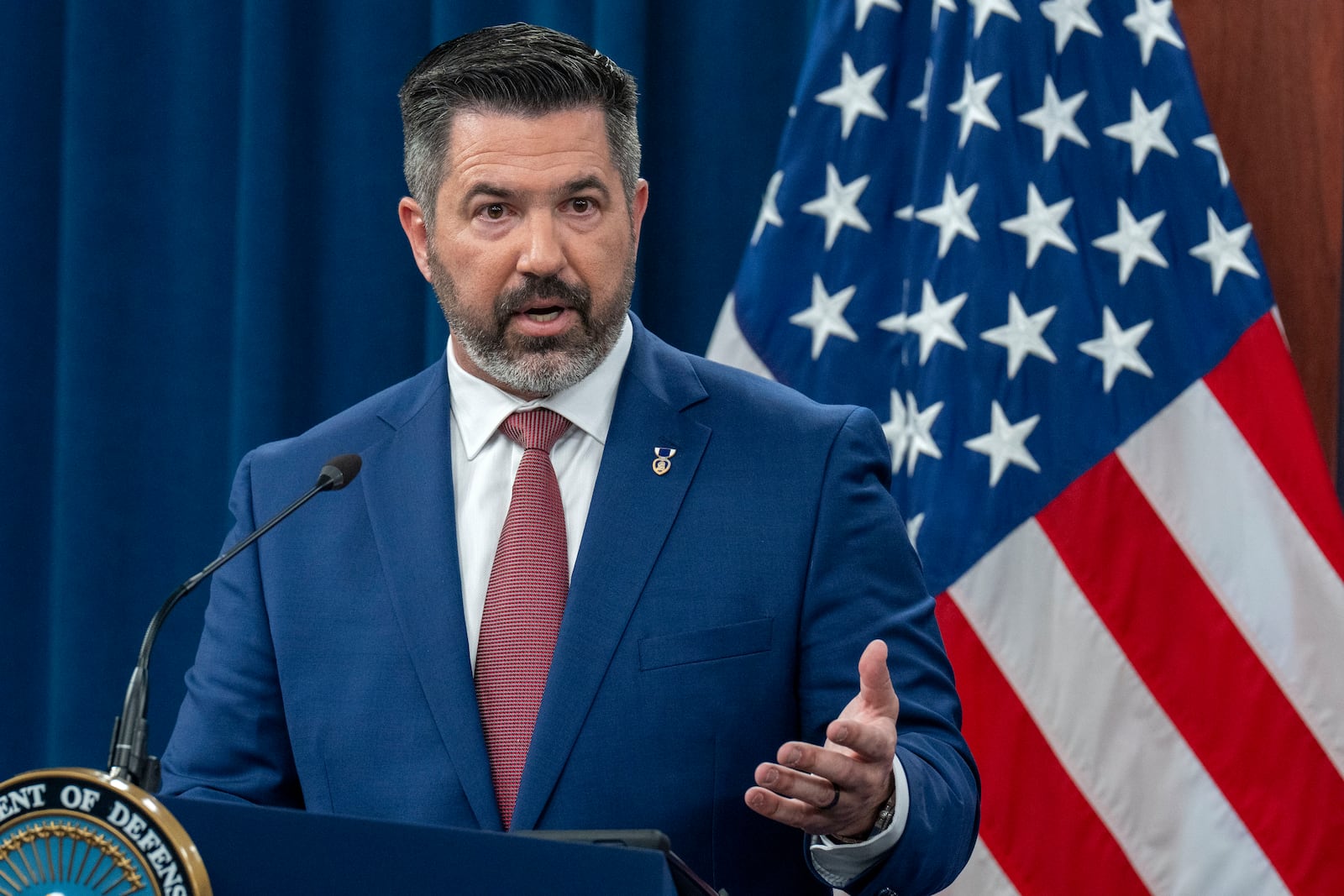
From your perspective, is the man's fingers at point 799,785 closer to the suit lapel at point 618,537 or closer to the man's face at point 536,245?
the suit lapel at point 618,537

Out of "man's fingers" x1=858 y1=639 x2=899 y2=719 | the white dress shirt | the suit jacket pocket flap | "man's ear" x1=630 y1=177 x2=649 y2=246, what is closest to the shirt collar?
the white dress shirt

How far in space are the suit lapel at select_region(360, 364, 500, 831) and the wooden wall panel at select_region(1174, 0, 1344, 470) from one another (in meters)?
1.60

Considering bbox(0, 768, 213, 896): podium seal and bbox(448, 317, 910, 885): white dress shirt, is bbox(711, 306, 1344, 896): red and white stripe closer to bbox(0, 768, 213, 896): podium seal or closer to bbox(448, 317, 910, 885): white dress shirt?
bbox(448, 317, 910, 885): white dress shirt

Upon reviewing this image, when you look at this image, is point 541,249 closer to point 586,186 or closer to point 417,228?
point 586,186

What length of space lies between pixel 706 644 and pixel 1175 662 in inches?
44.2

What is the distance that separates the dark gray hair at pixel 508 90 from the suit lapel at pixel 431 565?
10.4 inches

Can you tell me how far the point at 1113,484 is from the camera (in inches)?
96.3

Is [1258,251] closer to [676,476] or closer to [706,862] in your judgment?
[676,476]

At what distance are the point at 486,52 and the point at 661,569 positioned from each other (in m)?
0.64

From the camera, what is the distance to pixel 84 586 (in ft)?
9.57

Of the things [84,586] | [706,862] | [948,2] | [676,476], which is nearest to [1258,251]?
[948,2]

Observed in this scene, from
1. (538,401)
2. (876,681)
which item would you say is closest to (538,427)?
(538,401)

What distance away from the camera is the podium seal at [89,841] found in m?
0.97

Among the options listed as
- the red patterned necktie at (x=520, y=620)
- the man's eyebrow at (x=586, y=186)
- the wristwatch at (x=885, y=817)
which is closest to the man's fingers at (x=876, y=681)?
the wristwatch at (x=885, y=817)
